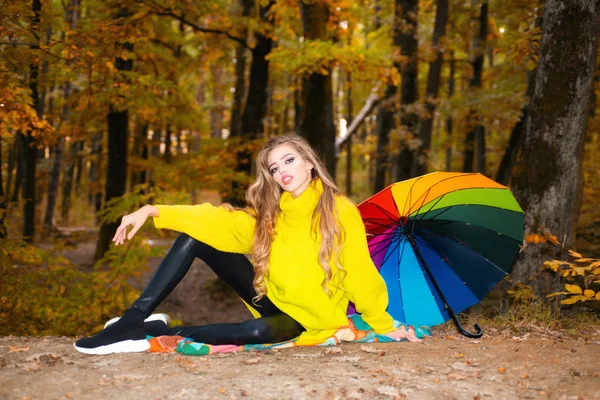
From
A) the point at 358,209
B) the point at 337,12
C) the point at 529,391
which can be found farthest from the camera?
the point at 337,12

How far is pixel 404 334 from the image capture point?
156 inches

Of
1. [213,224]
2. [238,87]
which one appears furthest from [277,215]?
[238,87]

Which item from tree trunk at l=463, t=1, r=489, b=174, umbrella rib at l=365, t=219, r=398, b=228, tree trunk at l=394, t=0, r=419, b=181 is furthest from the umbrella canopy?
tree trunk at l=463, t=1, r=489, b=174

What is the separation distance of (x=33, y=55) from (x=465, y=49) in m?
15.1

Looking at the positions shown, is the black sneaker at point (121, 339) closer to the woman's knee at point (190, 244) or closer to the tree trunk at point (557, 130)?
the woman's knee at point (190, 244)

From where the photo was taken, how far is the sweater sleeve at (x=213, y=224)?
12.0ft

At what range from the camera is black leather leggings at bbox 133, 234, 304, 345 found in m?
3.59

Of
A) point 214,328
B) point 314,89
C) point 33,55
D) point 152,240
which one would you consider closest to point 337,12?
→ point 314,89

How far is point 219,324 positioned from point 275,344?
448mm

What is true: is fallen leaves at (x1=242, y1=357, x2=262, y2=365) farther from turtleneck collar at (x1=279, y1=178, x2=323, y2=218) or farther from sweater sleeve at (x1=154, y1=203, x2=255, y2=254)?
turtleneck collar at (x1=279, y1=178, x2=323, y2=218)

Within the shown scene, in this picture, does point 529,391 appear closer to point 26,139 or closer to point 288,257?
point 288,257

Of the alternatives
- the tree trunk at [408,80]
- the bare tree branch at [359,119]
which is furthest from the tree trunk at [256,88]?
the tree trunk at [408,80]

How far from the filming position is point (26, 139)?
1199cm

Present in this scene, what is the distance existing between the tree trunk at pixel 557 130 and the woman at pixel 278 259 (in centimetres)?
224
